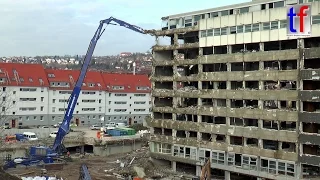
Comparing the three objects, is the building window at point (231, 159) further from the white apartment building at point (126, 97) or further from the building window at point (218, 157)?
the white apartment building at point (126, 97)

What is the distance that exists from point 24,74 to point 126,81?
2695cm

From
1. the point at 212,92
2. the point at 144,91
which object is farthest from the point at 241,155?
the point at 144,91

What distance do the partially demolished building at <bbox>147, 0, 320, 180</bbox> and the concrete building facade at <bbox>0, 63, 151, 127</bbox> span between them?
4018 cm

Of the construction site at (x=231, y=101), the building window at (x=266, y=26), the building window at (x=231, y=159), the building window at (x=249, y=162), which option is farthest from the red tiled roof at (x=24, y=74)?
the building window at (x=266, y=26)

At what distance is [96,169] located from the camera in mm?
61188

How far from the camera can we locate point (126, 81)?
362ft

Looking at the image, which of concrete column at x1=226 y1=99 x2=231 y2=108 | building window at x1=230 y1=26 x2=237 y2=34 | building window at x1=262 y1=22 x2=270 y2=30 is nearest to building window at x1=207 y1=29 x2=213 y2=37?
building window at x1=230 y1=26 x2=237 y2=34

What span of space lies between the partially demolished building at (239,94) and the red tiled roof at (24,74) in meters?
42.5

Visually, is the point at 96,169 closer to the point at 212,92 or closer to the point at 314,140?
the point at 212,92

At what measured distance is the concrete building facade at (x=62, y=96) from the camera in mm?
90688

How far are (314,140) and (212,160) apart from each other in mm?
14003

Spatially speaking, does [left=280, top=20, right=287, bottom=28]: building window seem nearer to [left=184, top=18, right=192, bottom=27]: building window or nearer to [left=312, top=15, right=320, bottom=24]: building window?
[left=312, top=15, right=320, bottom=24]: building window

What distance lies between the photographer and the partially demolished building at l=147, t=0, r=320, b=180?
141 feet

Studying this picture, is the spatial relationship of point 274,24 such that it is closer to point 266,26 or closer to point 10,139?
point 266,26
